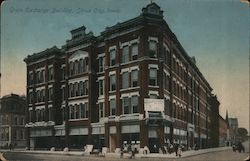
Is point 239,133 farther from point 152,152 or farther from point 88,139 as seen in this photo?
point 88,139

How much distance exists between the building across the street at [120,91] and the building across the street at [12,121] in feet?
0.94

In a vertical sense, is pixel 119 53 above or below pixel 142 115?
above

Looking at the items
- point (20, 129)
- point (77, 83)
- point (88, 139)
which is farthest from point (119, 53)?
point (20, 129)

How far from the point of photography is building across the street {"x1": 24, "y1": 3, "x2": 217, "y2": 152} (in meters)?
14.1

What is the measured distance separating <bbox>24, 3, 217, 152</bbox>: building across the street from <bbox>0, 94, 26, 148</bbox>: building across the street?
29cm

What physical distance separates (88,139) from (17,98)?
2479 millimetres

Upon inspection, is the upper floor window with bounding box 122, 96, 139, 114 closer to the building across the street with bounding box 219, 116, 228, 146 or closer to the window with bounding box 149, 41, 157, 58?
the window with bounding box 149, 41, 157, 58

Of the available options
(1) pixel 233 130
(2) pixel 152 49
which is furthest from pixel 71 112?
(1) pixel 233 130

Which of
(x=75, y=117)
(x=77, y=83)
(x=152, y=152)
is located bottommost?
(x=152, y=152)

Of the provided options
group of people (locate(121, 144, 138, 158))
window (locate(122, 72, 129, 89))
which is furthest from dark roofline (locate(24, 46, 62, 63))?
group of people (locate(121, 144, 138, 158))

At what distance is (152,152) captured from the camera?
13992mm

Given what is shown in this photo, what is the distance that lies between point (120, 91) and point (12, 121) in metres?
3.43

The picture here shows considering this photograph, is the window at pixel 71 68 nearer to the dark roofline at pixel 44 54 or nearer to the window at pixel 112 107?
the dark roofline at pixel 44 54

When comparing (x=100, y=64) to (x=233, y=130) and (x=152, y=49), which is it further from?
(x=233, y=130)
